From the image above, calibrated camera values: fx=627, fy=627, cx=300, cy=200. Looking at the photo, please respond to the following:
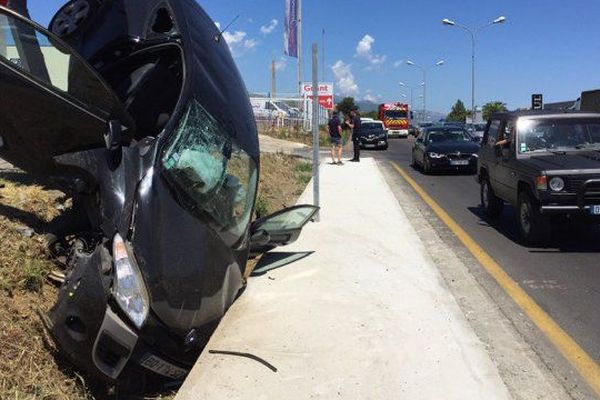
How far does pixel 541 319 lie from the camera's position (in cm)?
523

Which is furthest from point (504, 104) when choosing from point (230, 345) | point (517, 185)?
point (230, 345)

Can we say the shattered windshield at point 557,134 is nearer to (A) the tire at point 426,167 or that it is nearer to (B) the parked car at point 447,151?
(B) the parked car at point 447,151

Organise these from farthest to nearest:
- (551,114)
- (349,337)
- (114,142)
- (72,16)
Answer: (551,114), (72,16), (349,337), (114,142)

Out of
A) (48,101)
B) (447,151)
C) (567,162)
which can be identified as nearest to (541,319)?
(567,162)

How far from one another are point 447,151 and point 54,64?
15.6 metres

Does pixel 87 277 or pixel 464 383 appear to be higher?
pixel 87 277

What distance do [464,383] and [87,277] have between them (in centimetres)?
233

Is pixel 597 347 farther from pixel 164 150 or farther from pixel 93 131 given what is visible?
pixel 93 131

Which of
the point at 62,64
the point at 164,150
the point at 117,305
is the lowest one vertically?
the point at 117,305

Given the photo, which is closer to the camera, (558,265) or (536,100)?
(558,265)

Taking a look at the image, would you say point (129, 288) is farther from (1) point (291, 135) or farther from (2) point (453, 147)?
(1) point (291, 135)

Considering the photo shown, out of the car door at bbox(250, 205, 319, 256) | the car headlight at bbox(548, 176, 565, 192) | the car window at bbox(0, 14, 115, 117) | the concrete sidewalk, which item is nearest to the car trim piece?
the concrete sidewalk

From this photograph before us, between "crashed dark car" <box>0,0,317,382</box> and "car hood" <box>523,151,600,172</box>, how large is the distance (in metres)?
4.66

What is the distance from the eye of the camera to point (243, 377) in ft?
12.9
